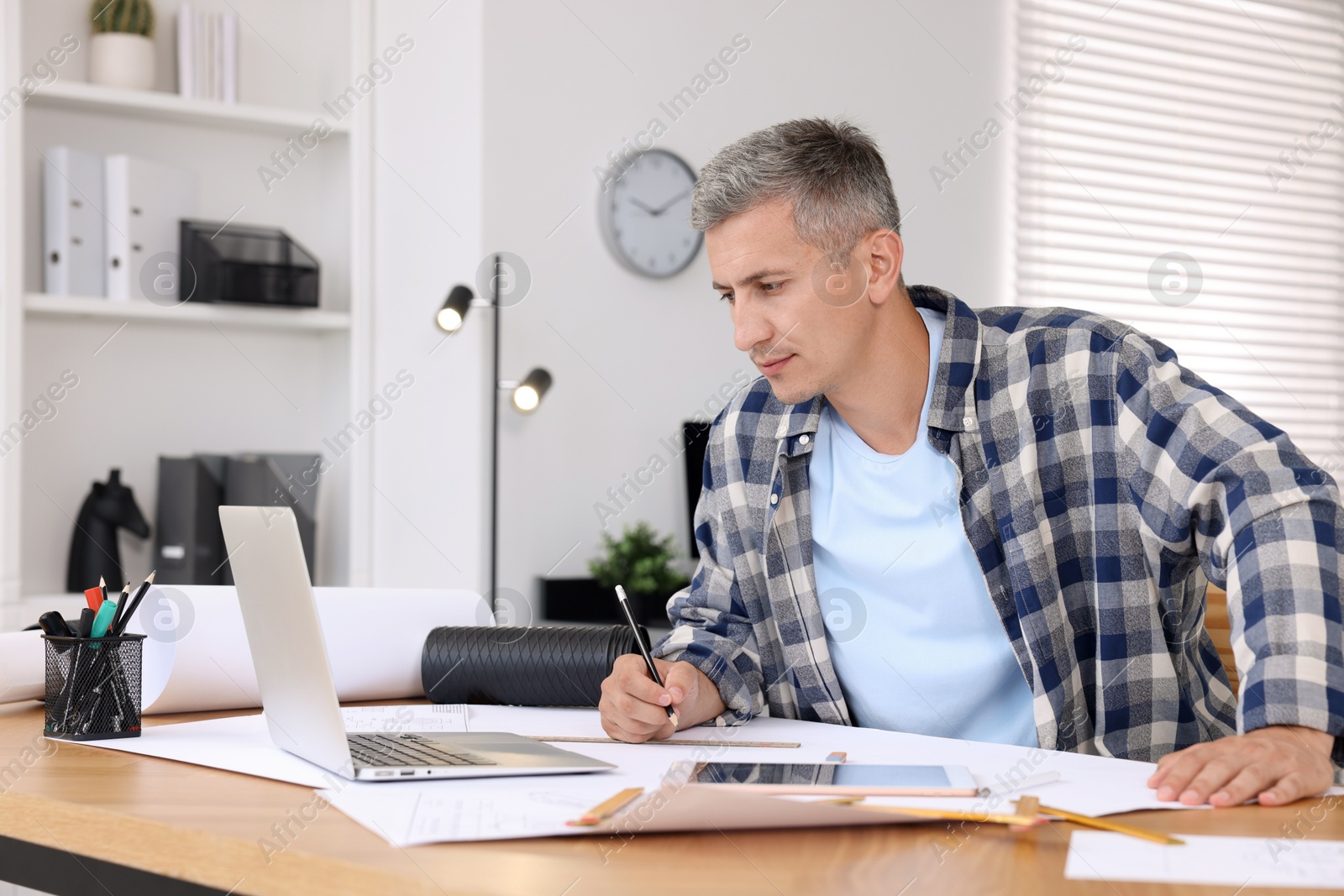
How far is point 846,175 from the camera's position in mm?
1503

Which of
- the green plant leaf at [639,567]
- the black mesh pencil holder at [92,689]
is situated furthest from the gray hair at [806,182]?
the green plant leaf at [639,567]

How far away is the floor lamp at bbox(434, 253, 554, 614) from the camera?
297 centimetres

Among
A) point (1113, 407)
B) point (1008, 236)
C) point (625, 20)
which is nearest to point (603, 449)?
point (625, 20)

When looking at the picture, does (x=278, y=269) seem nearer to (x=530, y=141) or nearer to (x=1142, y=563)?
(x=530, y=141)

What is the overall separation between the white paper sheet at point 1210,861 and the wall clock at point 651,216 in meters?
2.67

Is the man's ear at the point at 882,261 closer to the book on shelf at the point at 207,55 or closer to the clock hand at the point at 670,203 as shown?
the clock hand at the point at 670,203

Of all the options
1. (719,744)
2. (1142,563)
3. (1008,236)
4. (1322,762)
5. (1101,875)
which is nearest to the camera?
(1101,875)

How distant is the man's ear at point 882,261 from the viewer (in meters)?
1.53

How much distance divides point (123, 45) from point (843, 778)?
282 cm

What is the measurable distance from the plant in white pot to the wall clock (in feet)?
3.82

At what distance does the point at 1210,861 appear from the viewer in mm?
735

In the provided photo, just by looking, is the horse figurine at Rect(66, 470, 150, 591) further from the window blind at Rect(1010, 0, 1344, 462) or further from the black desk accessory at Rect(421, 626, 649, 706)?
the window blind at Rect(1010, 0, 1344, 462)

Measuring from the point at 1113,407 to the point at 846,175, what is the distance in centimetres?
41

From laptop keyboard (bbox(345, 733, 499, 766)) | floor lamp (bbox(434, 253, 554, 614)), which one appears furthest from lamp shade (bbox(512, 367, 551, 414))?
laptop keyboard (bbox(345, 733, 499, 766))
